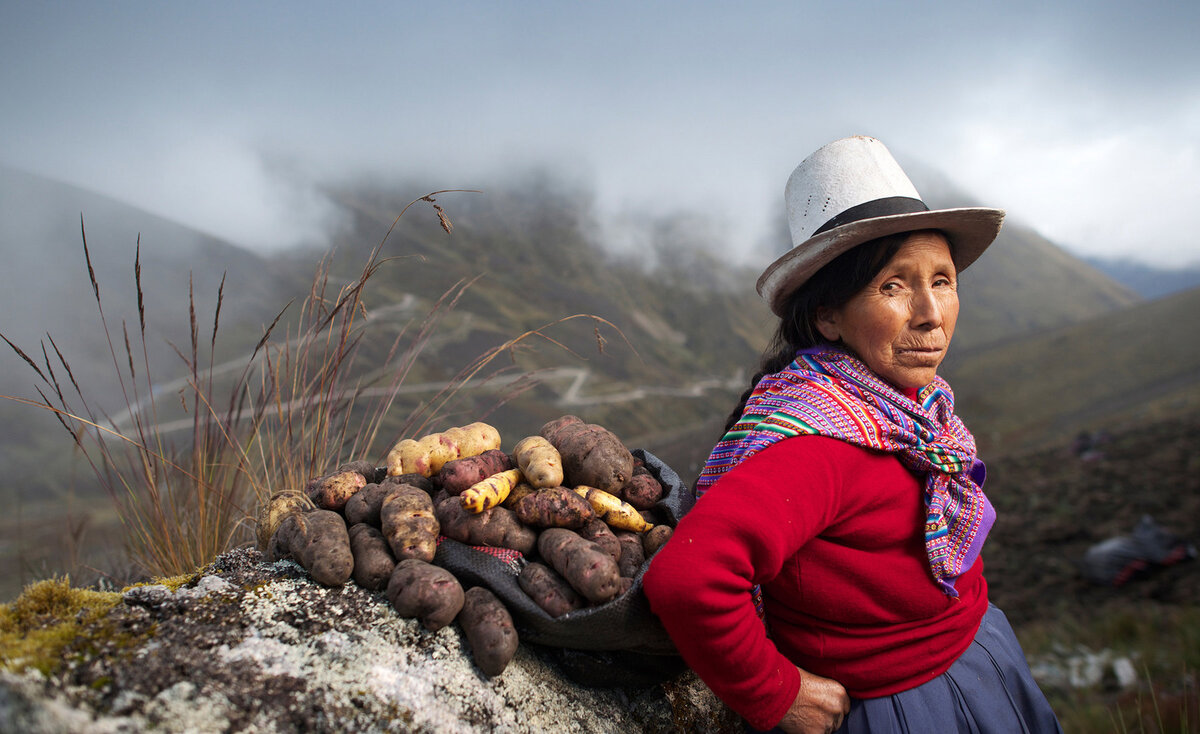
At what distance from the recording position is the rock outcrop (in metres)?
1.20

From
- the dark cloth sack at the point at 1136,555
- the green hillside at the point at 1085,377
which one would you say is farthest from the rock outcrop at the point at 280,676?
the green hillside at the point at 1085,377

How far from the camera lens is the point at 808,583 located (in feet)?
5.58

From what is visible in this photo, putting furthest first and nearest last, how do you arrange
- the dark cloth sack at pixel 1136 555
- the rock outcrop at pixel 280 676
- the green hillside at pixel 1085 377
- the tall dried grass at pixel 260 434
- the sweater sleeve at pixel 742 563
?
1. the green hillside at pixel 1085 377
2. the dark cloth sack at pixel 1136 555
3. the tall dried grass at pixel 260 434
4. the sweater sleeve at pixel 742 563
5. the rock outcrop at pixel 280 676

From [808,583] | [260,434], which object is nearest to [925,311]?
[808,583]

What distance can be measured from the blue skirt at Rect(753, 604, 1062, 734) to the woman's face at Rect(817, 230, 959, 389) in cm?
89

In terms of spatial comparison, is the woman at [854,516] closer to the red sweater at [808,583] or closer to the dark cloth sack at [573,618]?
the red sweater at [808,583]

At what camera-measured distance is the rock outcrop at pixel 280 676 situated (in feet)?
3.95

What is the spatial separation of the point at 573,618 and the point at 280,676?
0.70 metres

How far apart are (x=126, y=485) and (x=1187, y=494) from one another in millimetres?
13591

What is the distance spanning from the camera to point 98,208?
54219 mm

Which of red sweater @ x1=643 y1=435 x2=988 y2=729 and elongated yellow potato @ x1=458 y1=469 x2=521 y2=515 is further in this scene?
elongated yellow potato @ x1=458 y1=469 x2=521 y2=515

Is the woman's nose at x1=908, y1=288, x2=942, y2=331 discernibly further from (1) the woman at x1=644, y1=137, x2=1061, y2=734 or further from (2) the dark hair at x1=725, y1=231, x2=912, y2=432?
(2) the dark hair at x1=725, y1=231, x2=912, y2=432

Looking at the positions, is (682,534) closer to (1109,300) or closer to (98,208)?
(98,208)

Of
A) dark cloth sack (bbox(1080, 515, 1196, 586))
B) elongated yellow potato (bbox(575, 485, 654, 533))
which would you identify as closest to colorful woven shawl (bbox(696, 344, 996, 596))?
elongated yellow potato (bbox(575, 485, 654, 533))
